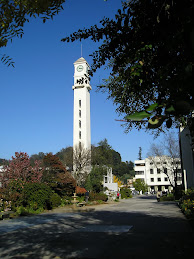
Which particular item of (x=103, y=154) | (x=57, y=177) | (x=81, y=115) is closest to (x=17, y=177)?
(x=57, y=177)

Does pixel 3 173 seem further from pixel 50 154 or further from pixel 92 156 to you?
pixel 92 156

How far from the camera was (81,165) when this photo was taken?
38125 mm

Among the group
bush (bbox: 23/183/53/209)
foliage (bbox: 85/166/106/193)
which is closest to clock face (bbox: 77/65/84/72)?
foliage (bbox: 85/166/106/193)

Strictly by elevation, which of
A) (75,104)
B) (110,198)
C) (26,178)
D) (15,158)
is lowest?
(110,198)

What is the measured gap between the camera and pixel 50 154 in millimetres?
27109

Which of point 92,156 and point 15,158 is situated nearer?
point 15,158

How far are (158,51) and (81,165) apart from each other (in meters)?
36.1

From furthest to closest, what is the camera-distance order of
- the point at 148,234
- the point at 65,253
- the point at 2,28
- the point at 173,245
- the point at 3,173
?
1. the point at 3,173
2. the point at 148,234
3. the point at 173,245
4. the point at 65,253
5. the point at 2,28

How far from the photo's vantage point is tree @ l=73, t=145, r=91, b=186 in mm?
36969

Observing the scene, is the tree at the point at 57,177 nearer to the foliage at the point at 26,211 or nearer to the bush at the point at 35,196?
the bush at the point at 35,196

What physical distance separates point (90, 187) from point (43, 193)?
1765 cm

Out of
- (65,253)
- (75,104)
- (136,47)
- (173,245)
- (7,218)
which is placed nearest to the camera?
(136,47)

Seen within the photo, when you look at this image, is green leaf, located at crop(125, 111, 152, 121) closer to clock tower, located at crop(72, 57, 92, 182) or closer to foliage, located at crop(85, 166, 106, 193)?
foliage, located at crop(85, 166, 106, 193)

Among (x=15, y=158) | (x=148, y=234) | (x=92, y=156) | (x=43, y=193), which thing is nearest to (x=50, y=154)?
(x=15, y=158)
